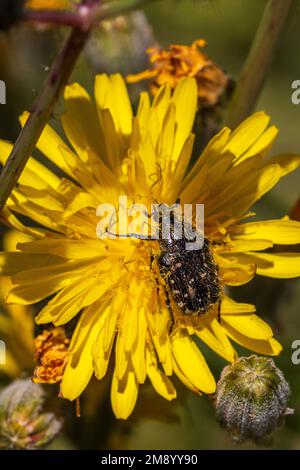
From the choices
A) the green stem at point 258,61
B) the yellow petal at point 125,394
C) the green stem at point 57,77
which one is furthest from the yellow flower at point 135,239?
the green stem at point 57,77

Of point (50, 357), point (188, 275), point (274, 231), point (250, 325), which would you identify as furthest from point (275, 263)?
point (50, 357)

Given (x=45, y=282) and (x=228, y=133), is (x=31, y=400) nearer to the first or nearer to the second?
(x=45, y=282)

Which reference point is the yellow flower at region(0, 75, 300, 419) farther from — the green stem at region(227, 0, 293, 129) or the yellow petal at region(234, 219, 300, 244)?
the green stem at region(227, 0, 293, 129)

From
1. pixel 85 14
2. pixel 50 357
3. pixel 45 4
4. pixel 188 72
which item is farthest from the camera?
pixel 45 4

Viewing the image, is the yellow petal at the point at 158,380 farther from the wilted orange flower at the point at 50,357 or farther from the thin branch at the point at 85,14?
the thin branch at the point at 85,14

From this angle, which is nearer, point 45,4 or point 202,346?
point 202,346

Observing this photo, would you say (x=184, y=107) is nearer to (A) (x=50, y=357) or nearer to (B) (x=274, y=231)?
(B) (x=274, y=231)

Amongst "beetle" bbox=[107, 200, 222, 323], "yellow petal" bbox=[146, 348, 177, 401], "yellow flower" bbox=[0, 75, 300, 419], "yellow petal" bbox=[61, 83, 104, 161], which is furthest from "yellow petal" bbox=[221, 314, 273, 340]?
Result: "yellow petal" bbox=[61, 83, 104, 161]

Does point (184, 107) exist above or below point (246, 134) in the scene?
above
